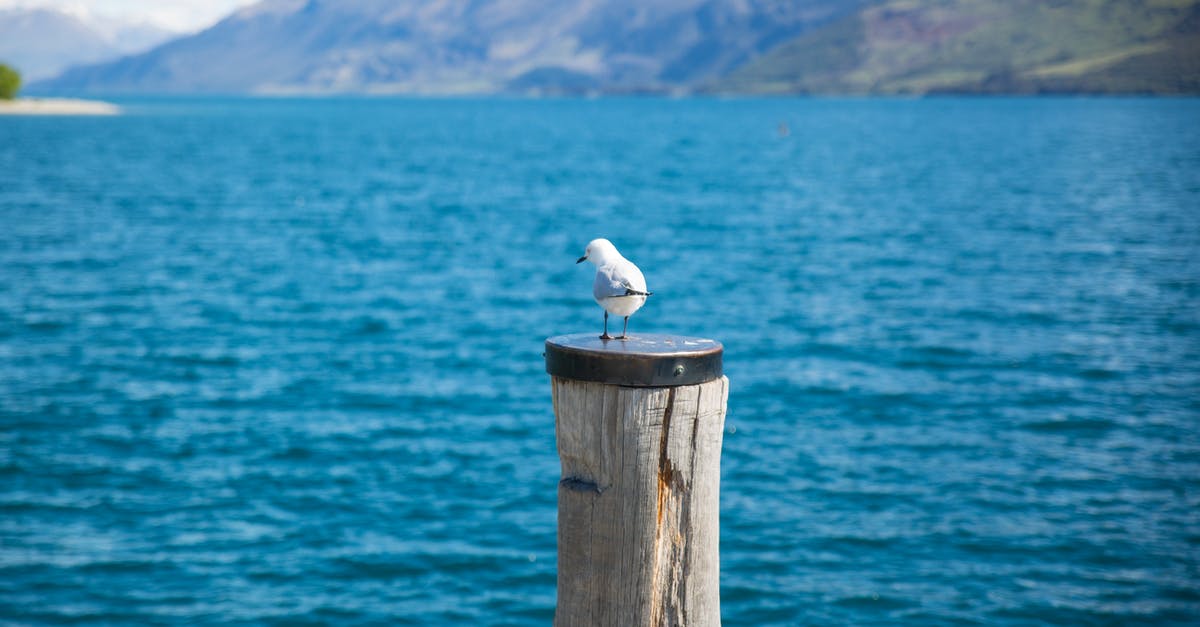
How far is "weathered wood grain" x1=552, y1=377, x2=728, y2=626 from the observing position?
17.8ft

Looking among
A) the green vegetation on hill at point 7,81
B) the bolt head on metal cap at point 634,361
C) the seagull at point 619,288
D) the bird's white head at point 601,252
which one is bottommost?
the bolt head on metal cap at point 634,361

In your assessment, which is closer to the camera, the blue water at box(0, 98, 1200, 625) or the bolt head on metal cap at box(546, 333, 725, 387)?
the bolt head on metal cap at box(546, 333, 725, 387)

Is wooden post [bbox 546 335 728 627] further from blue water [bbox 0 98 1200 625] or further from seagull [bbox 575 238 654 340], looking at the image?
blue water [bbox 0 98 1200 625]

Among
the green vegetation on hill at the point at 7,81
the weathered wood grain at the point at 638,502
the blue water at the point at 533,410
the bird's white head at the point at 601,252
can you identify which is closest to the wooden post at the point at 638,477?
the weathered wood grain at the point at 638,502

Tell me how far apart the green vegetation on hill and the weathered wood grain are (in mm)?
190317

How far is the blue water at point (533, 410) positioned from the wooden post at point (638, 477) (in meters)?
10.0

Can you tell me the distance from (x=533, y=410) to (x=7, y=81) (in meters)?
176

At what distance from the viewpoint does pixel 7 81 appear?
171875mm

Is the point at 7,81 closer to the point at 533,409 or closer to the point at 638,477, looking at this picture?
the point at 533,409

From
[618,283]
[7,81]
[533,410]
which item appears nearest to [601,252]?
[618,283]

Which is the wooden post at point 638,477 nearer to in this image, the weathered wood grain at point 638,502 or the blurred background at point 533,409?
the weathered wood grain at point 638,502

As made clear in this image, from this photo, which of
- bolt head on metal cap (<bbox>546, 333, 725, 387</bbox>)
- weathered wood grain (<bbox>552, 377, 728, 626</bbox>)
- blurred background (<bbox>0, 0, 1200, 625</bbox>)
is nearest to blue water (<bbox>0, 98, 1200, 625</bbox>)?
blurred background (<bbox>0, 0, 1200, 625</bbox>)

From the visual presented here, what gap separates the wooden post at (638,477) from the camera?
211 inches

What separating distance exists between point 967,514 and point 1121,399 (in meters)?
8.84
